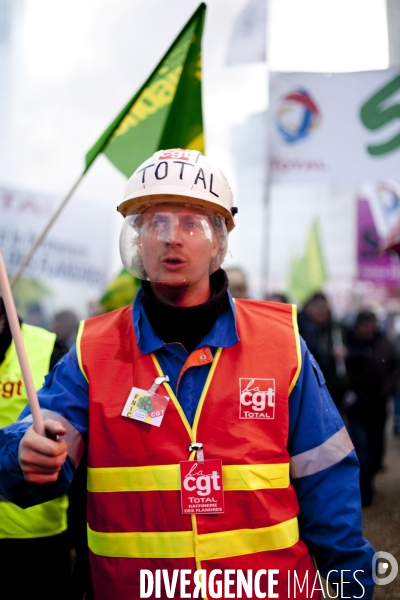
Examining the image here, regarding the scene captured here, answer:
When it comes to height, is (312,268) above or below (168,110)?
above

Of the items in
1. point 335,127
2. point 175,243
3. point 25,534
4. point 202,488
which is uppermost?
point 335,127

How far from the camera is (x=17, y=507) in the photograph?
278cm

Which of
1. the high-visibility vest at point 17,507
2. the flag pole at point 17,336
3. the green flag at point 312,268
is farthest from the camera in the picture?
the green flag at point 312,268

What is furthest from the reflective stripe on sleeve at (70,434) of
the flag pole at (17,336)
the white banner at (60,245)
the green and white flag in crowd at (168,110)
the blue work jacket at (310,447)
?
the white banner at (60,245)

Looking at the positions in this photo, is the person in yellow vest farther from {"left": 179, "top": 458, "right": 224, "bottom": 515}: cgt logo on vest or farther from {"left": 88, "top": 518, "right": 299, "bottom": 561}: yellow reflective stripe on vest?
{"left": 179, "top": 458, "right": 224, "bottom": 515}: cgt logo on vest

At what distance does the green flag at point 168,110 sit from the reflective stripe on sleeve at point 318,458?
235 centimetres

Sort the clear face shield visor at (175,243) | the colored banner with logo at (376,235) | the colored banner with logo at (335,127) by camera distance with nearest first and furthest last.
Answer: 1. the clear face shield visor at (175,243)
2. the colored banner with logo at (335,127)
3. the colored banner with logo at (376,235)

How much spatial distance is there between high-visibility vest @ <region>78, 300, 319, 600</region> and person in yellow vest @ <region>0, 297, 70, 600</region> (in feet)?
2.43

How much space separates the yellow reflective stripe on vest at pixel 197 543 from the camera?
6.63 ft

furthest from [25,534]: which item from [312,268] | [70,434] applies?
[312,268]

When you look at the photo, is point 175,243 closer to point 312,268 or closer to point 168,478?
point 168,478

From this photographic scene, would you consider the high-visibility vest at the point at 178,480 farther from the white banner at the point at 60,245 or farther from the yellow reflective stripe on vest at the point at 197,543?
the white banner at the point at 60,245

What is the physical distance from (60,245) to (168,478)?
21.4 ft

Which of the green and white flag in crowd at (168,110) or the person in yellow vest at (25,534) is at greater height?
the green and white flag in crowd at (168,110)
